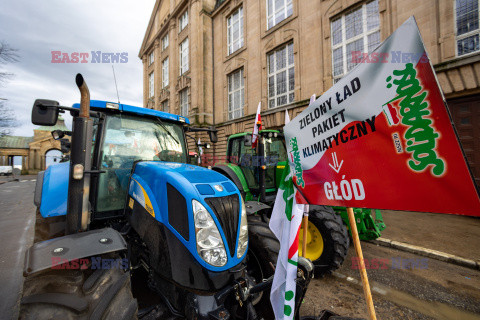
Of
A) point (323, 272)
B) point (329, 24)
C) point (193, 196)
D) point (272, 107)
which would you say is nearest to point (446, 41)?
point (329, 24)

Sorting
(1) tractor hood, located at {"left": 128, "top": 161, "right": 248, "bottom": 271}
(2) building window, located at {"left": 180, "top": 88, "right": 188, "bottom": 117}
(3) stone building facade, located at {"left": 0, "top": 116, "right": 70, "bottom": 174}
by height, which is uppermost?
(2) building window, located at {"left": 180, "top": 88, "right": 188, "bottom": 117}

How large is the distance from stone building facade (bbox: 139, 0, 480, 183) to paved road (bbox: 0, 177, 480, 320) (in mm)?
5069

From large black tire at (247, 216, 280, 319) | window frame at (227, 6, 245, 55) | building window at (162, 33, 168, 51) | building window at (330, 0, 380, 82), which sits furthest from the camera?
building window at (162, 33, 168, 51)

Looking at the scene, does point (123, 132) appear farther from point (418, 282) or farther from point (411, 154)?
point (418, 282)

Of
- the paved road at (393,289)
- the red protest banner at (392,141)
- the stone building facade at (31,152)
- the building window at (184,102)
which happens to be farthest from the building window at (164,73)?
the stone building facade at (31,152)

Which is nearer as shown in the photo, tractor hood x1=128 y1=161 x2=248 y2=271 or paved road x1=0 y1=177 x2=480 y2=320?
tractor hood x1=128 y1=161 x2=248 y2=271

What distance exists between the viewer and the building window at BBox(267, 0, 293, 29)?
11281 mm

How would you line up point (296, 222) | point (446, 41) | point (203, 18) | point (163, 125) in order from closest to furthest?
point (296, 222) < point (163, 125) < point (446, 41) < point (203, 18)

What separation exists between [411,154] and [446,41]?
8791 mm

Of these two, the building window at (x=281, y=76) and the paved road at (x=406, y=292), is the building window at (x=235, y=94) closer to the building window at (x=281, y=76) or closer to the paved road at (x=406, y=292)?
the building window at (x=281, y=76)

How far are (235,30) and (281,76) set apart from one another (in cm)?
619

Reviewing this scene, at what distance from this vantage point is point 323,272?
3.13m

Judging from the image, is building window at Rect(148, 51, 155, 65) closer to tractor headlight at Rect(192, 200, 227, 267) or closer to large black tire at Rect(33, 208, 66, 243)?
large black tire at Rect(33, 208, 66, 243)

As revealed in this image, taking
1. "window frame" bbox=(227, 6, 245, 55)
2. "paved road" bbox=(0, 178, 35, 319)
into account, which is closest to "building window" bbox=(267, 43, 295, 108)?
"window frame" bbox=(227, 6, 245, 55)
